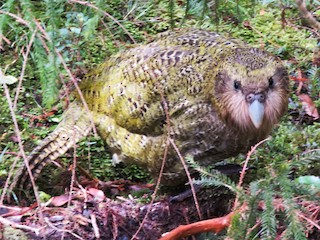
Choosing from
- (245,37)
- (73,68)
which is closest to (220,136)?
(73,68)

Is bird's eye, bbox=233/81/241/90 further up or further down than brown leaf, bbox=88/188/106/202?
further up

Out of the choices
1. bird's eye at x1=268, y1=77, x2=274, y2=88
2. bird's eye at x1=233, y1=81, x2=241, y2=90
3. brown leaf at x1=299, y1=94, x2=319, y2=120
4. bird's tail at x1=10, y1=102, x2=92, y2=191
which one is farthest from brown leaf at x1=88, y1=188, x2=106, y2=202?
brown leaf at x1=299, y1=94, x2=319, y2=120

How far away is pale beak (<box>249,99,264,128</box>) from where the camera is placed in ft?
10.2

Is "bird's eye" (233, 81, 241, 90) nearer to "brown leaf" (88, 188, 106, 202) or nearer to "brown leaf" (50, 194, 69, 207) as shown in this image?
"brown leaf" (88, 188, 106, 202)

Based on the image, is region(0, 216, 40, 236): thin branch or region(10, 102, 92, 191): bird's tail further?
region(10, 102, 92, 191): bird's tail

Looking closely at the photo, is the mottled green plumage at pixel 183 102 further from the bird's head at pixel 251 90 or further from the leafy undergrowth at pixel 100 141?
the leafy undergrowth at pixel 100 141

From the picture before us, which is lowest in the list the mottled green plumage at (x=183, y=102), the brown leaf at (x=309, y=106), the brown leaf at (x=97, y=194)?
the brown leaf at (x=97, y=194)

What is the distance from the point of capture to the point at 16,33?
183 inches

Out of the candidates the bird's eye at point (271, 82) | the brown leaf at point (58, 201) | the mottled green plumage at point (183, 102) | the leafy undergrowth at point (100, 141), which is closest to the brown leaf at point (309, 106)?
the leafy undergrowth at point (100, 141)

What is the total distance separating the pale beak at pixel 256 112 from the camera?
3109mm

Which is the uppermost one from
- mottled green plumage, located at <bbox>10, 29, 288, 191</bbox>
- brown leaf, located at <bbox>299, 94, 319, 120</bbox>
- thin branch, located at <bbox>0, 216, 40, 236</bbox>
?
mottled green plumage, located at <bbox>10, 29, 288, 191</bbox>

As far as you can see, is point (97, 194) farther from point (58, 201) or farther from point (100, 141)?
point (100, 141)

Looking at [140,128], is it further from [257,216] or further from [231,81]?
[257,216]

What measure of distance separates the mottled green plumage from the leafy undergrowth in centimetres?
20
